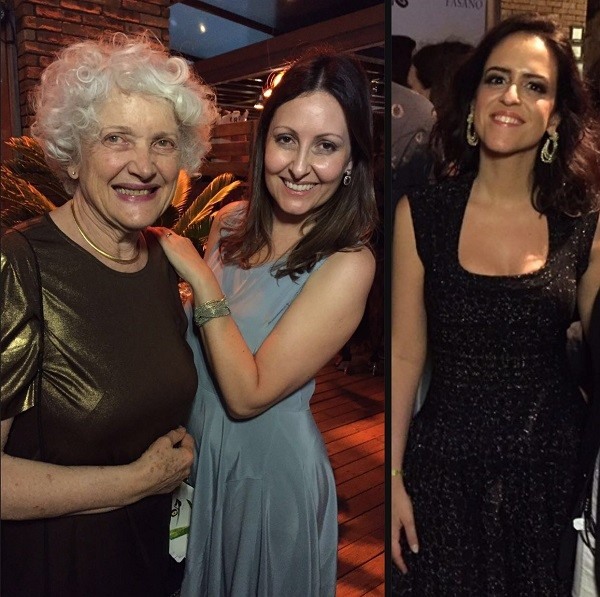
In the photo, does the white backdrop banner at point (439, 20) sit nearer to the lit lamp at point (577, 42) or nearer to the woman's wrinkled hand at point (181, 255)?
the lit lamp at point (577, 42)

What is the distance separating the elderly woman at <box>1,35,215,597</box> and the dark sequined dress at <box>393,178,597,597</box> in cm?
59

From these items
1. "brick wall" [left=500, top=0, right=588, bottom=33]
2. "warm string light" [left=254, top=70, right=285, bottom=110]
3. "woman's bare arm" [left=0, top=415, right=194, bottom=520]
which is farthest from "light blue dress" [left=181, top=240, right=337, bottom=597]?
"brick wall" [left=500, top=0, right=588, bottom=33]

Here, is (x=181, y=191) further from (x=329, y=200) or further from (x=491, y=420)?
(x=491, y=420)

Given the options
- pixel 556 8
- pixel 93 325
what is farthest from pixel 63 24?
pixel 556 8

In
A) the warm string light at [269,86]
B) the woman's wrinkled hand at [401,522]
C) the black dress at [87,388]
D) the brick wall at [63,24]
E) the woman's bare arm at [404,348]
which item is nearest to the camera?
the black dress at [87,388]

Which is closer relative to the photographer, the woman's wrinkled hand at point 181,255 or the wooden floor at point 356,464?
the woman's wrinkled hand at point 181,255

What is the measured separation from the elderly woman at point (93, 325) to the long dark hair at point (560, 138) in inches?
21.6

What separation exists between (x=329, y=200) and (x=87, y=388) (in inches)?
25.3

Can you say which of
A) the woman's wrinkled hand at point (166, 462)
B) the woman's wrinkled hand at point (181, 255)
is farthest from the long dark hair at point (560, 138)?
the woman's wrinkled hand at point (166, 462)

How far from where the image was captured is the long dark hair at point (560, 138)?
51.5 inches

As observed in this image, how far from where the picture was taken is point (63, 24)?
1.19 metres

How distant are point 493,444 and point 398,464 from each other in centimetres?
24

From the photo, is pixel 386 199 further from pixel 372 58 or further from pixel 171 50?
pixel 171 50

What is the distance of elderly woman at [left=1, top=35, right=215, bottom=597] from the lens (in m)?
1.06
